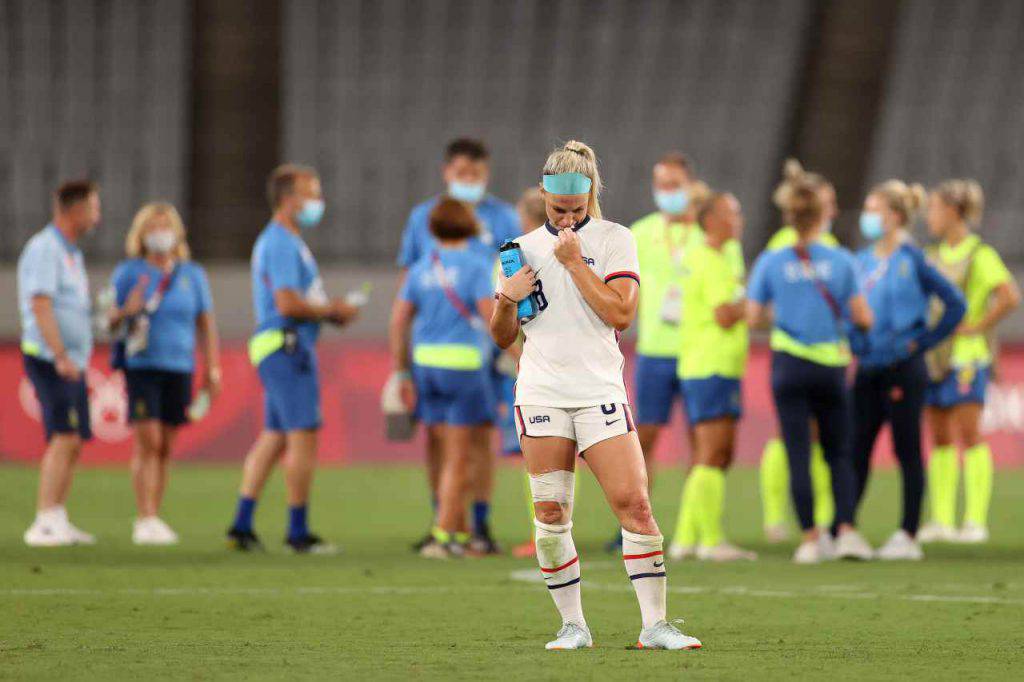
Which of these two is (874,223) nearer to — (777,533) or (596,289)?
(777,533)

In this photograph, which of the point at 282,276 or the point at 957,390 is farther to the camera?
the point at 957,390

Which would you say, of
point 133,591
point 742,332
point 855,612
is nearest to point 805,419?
point 742,332

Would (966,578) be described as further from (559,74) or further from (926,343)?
(559,74)

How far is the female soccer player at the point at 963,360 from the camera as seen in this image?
10820 millimetres

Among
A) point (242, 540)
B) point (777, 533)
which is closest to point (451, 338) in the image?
point (242, 540)

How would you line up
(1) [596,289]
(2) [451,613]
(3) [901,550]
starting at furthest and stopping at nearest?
(3) [901,550] < (2) [451,613] < (1) [596,289]

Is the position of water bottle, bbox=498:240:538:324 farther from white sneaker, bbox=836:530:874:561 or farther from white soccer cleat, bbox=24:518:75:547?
white soccer cleat, bbox=24:518:75:547

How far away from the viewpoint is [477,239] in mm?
9922

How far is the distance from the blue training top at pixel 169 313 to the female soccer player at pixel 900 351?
4028mm

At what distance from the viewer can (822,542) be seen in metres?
9.59

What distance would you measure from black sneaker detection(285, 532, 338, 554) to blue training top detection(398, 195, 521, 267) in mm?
1655

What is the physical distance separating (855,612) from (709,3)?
17767 mm

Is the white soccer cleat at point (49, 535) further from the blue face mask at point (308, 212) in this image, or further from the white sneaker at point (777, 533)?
the white sneaker at point (777, 533)

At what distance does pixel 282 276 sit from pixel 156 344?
49.8 inches
